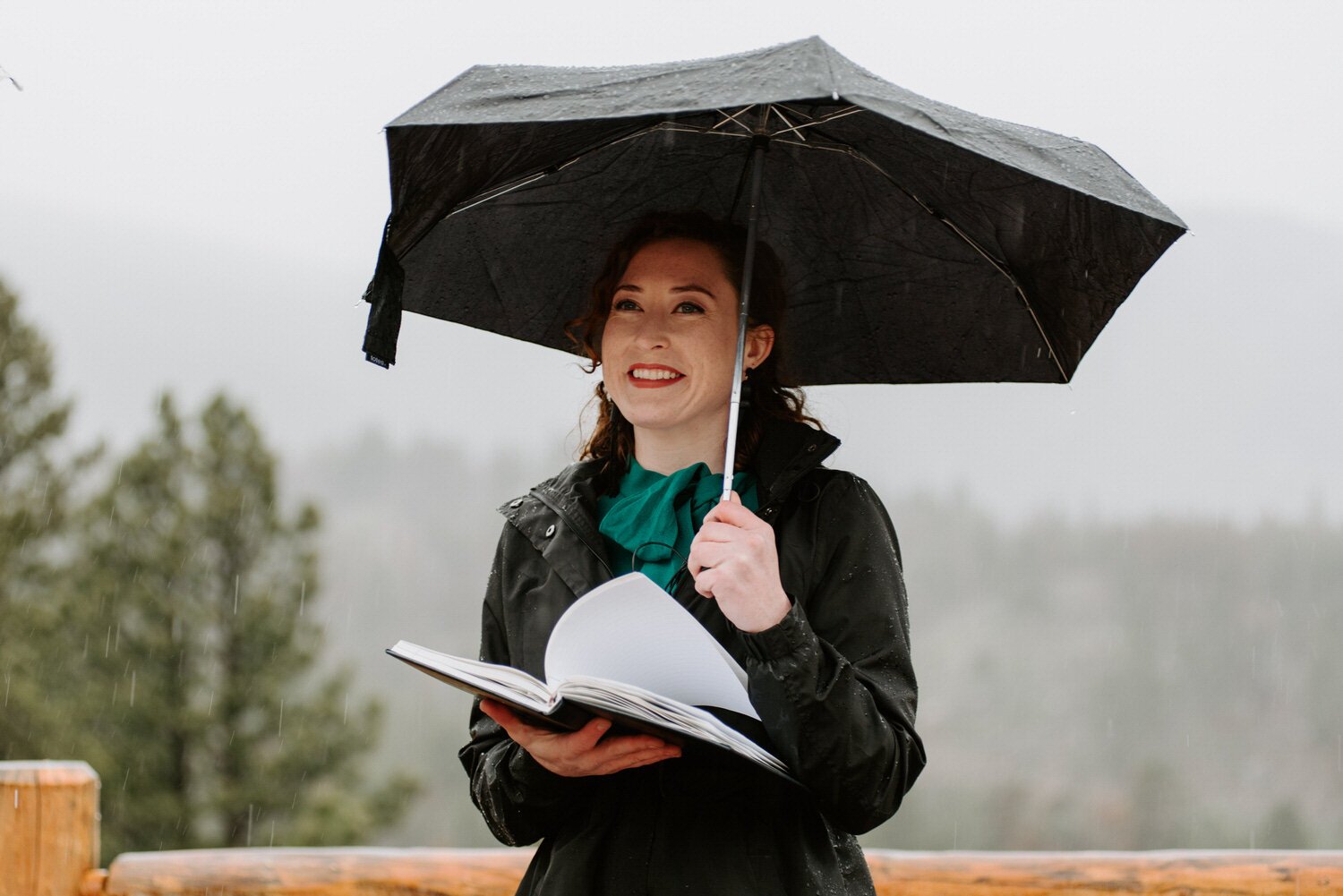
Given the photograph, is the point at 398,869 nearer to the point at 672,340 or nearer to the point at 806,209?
the point at 672,340

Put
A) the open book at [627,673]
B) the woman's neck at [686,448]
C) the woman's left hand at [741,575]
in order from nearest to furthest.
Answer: the open book at [627,673] → the woman's left hand at [741,575] → the woman's neck at [686,448]

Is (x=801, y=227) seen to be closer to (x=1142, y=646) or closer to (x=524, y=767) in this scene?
(x=524, y=767)

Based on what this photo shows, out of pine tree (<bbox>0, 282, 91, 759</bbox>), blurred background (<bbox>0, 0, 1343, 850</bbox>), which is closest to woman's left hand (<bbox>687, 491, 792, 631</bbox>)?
blurred background (<bbox>0, 0, 1343, 850</bbox>)

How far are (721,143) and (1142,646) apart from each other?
33.3 metres

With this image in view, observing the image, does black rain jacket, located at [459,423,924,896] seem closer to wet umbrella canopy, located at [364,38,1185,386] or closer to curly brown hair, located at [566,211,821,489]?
curly brown hair, located at [566,211,821,489]

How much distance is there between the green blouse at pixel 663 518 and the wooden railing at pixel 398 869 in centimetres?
109

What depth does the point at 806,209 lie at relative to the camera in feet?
6.64

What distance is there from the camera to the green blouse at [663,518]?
1708mm

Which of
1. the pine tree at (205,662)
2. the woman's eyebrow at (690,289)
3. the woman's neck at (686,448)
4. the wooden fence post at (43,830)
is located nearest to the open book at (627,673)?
the woman's neck at (686,448)

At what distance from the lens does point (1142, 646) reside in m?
32.3

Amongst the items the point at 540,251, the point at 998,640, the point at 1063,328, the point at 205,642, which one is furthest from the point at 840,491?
the point at 998,640

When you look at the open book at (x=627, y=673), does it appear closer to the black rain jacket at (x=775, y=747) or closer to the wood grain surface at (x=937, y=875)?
the black rain jacket at (x=775, y=747)

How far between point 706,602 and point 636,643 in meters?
0.25

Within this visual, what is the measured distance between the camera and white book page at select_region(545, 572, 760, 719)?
1371mm
